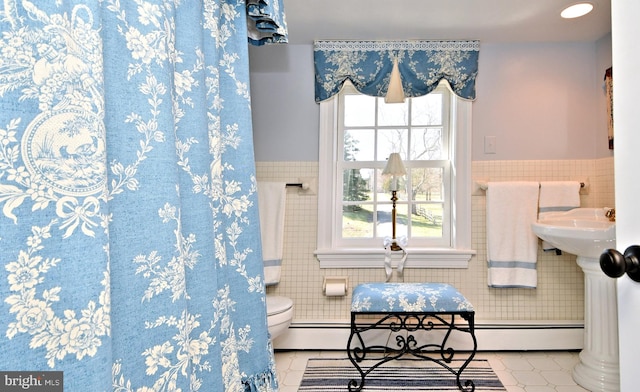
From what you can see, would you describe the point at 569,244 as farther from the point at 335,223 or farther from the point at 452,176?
the point at 335,223

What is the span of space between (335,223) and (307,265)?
367mm

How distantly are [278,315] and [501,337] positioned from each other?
1517mm

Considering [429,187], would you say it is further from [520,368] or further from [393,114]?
[520,368]

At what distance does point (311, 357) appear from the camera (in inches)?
84.7

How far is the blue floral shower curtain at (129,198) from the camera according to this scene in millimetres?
424

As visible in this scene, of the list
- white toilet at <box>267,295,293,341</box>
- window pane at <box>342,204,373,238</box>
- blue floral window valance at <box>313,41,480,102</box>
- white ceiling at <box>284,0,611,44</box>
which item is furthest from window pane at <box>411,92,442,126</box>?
white toilet at <box>267,295,293,341</box>

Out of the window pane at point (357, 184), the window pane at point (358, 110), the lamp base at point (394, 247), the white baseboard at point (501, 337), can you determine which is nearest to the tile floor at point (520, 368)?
the white baseboard at point (501, 337)

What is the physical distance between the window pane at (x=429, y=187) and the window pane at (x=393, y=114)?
41 centimetres

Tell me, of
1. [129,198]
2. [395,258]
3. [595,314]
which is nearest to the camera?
[129,198]

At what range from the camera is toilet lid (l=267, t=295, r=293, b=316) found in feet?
6.29

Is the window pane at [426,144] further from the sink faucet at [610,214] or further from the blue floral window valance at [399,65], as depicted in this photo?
the sink faucet at [610,214]

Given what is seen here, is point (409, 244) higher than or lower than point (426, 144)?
lower

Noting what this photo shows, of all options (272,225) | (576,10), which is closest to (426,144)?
(576,10)

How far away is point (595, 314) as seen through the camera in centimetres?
179
